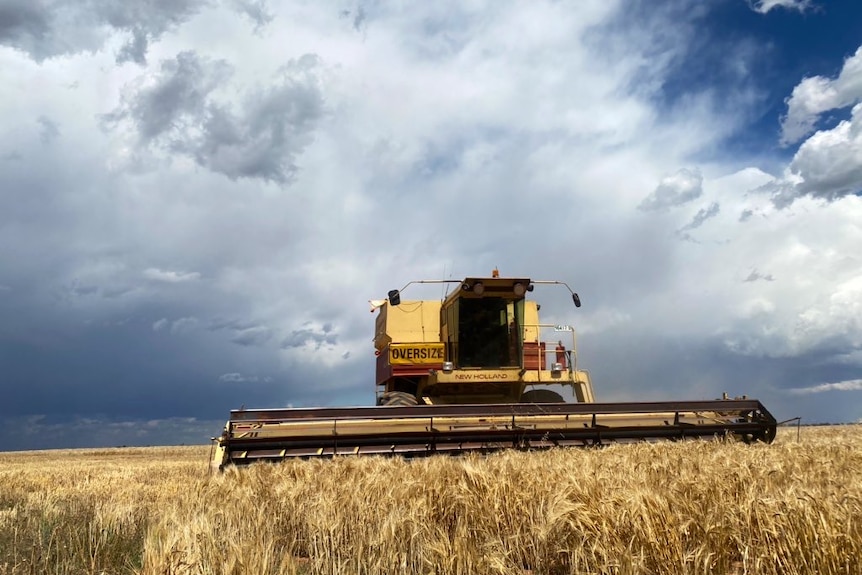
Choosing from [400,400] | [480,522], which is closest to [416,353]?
[400,400]

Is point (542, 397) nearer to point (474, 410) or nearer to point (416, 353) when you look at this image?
point (416, 353)

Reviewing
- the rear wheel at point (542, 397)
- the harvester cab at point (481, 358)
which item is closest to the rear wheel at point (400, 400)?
the harvester cab at point (481, 358)

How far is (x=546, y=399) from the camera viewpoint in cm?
1245

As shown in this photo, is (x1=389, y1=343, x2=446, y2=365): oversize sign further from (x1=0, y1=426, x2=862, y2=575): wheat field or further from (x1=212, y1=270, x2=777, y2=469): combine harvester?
(x1=0, y1=426, x2=862, y2=575): wheat field

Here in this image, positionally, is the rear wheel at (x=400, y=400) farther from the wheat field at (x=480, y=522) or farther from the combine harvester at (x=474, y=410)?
the wheat field at (x=480, y=522)

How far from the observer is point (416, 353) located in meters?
12.7

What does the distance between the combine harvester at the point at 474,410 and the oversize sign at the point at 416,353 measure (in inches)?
0.8

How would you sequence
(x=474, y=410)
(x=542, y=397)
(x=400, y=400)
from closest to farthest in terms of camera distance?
(x=474, y=410) → (x=400, y=400) → (x=542, y=397)

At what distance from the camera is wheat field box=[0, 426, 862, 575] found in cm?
285

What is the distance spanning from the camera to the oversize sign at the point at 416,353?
12.6 metres

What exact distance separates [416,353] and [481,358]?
4.20ft

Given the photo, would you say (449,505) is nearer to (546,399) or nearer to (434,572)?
(434,572)

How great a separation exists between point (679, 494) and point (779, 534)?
0.85 meters

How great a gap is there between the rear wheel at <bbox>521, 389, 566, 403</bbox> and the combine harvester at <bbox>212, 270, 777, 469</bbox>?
0.02 metres
